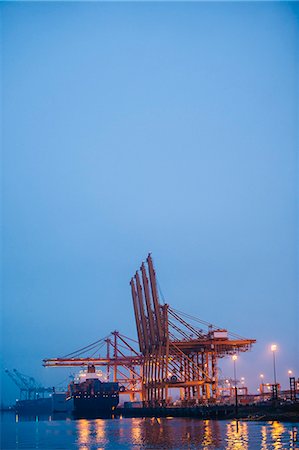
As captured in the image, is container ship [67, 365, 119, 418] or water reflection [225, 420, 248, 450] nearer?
water reflection [225, 420, 248, 450]

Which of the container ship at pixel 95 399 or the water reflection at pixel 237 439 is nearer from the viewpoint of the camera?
the water reflection at pixel 237 439

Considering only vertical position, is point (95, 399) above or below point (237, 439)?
above

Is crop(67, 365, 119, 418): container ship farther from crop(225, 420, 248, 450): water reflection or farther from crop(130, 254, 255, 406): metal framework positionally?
crop(225, 420, 248, 450): water reflection

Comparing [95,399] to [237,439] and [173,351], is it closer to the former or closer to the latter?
[173,351]

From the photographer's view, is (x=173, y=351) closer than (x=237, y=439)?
No

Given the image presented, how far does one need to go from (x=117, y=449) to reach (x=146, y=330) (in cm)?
5507

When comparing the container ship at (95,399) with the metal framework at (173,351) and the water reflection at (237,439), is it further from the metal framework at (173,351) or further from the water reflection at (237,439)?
the water reflection at (237,439)

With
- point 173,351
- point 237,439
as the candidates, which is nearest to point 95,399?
point 173,351

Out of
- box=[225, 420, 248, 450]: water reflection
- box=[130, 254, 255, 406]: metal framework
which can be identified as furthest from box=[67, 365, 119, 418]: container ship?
box=[225, 420, 248, 450]: water reflection

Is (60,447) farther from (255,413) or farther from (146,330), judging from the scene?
(146,330)

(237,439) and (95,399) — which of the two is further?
(95,399)

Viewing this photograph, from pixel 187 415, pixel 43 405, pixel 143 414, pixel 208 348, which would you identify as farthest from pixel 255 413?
pixel 43 405

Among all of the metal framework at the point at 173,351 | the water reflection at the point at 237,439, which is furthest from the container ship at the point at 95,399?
the water reflection at the point at 237,439

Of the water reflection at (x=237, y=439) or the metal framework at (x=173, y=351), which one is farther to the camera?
the metal framework at (x=173, y=351)
